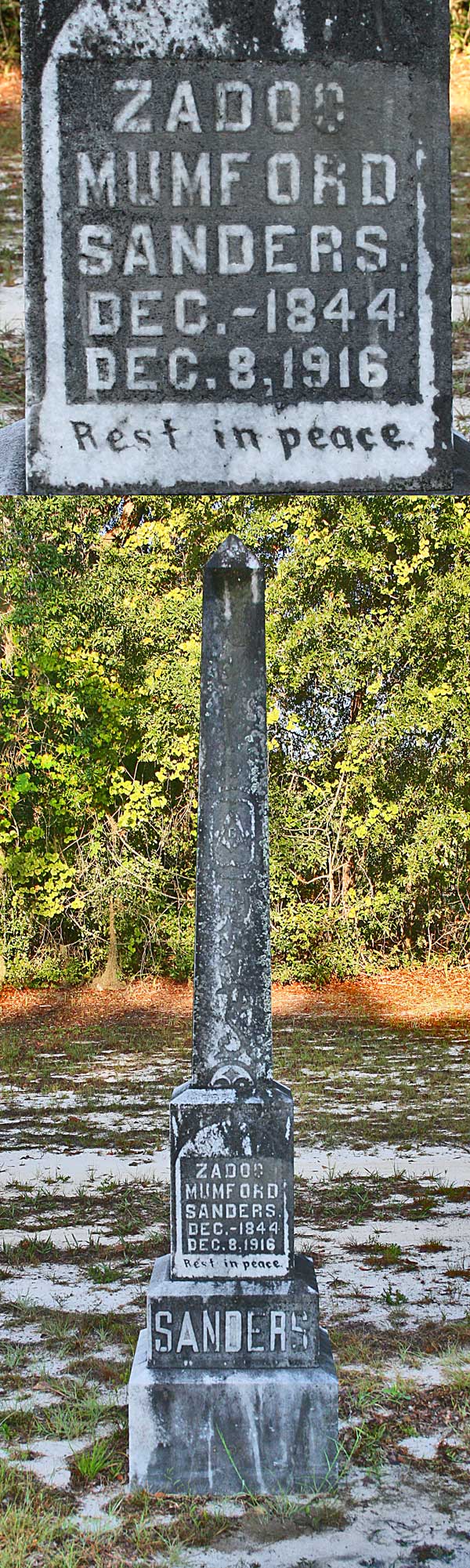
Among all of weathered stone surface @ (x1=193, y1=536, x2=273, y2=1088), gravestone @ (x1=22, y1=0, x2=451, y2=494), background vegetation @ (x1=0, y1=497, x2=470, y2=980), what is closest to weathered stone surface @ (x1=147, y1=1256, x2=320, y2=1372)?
weathered stone surface @ (x1=193, y1=536, x2=273, y2=1088)

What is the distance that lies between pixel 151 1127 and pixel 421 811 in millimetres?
6124

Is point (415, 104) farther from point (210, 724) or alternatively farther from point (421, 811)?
point (421, 811)

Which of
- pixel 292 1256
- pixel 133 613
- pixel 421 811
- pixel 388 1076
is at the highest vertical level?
pixel 133 613

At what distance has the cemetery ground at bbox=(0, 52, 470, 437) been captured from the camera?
1201 centimetres

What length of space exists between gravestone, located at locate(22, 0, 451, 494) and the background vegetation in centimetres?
895

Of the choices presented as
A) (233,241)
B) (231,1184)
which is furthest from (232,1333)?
(233,241)

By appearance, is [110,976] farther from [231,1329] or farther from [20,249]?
[231,1329]

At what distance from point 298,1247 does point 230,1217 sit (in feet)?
6.75

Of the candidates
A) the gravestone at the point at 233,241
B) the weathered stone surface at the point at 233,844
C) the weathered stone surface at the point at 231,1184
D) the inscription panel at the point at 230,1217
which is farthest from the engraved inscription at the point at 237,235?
the inscription panel at the point at 230,1217

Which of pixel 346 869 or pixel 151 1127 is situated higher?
pixel 346 869

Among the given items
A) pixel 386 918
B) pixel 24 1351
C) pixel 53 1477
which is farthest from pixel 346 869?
pixel 53 1477

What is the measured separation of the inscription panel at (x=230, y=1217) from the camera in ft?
13.1

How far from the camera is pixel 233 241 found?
11.3ft

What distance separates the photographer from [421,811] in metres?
13.5
